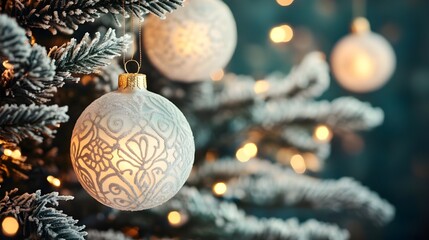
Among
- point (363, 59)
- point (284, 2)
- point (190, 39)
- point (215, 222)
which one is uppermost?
point (284, 2)

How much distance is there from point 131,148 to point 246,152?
1006 mm

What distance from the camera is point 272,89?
1.88 m

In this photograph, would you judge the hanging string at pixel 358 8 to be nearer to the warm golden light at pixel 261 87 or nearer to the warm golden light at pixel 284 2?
the warm golden light at pixel 284 2

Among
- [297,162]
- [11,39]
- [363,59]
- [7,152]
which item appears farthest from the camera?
[297,162]

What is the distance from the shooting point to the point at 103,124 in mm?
1049

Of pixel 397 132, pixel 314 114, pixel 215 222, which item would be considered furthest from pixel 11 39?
pixel 397 132

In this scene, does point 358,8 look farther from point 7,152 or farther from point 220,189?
point 7,152

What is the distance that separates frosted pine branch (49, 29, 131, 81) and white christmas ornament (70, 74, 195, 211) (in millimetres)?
85

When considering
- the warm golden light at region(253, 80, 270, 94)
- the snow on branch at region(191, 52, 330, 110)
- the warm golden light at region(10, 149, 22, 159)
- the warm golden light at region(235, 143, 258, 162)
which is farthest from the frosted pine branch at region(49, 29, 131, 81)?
the warm golden light at region(235, 143, 258, 162)

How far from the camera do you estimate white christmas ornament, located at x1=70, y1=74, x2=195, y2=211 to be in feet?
3.43

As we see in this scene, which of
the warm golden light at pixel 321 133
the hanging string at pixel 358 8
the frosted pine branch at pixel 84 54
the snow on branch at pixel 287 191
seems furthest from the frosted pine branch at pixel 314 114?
the hanging string at pixel 358 8

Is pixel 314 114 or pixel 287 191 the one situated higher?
pixel 314 114

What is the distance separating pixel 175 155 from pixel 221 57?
0.57 metres

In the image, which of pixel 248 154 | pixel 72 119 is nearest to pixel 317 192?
A: pixel 248 154
